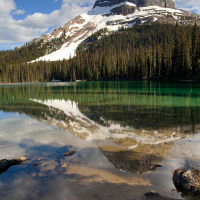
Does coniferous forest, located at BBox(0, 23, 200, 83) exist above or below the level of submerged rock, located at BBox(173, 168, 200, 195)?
above

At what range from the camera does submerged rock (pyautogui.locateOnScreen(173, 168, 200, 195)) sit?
133 inches

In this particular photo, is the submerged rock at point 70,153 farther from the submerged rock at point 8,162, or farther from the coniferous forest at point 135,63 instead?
the coniferous forest at point 135,63

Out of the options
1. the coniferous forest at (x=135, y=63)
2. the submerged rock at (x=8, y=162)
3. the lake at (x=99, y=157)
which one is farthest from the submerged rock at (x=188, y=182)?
the coniferous forest at (x=135, y=63)

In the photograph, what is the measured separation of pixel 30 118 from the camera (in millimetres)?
11188

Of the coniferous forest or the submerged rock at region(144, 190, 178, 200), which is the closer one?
the submerged rock at region(144, 190, 178, 200)

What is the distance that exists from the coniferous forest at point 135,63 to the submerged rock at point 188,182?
4280cm

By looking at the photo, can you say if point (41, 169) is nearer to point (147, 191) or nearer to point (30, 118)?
point (147, 191)

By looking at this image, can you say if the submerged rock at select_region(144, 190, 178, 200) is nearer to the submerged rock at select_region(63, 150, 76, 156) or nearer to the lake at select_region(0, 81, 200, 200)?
→ the lake at select_region(0, 81, 200, 200)

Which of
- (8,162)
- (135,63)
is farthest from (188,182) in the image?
(135,63)

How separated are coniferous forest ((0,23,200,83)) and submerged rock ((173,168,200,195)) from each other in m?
42.8

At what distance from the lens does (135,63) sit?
76.9m

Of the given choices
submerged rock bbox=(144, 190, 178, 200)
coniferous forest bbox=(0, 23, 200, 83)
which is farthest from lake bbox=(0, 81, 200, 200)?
coniferous forest bbox=(0, 23, 200, 83)

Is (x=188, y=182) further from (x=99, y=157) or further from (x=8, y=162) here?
(x=8, y=162)

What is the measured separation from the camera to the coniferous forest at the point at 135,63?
49469mm
